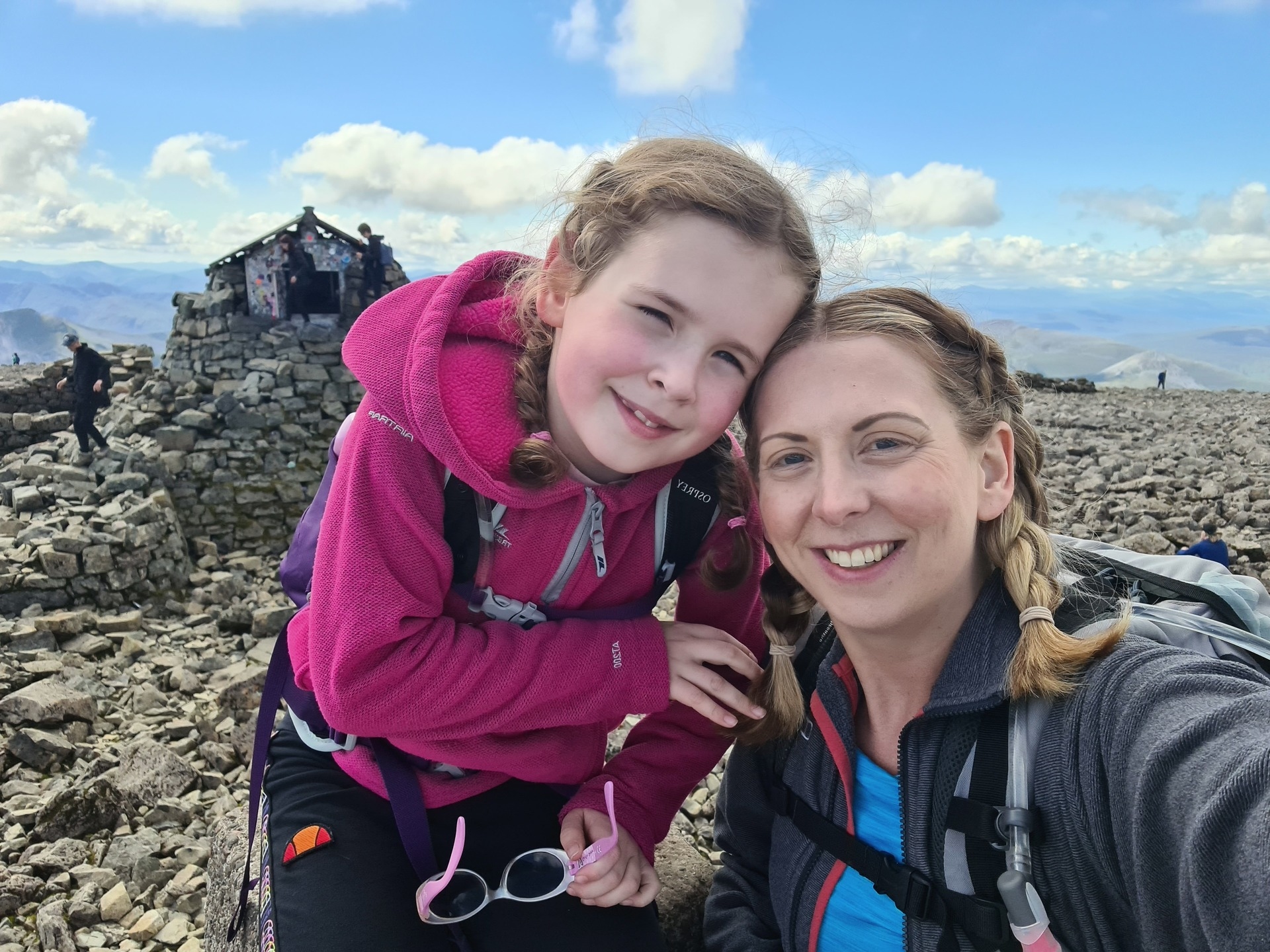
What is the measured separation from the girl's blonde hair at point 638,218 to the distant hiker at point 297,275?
13.2 metres

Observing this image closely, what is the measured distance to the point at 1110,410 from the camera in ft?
60.5

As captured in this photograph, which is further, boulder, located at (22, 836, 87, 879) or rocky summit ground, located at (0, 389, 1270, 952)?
boulder, located at (22, 836, 87, 879)

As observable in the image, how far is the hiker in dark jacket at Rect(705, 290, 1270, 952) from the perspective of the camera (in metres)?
1.40

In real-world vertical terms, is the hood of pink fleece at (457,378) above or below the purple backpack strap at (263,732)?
above

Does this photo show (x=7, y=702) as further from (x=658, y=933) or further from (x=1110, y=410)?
(x=1110, y=410)

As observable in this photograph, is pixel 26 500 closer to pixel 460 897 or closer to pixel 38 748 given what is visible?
pixel 38 748

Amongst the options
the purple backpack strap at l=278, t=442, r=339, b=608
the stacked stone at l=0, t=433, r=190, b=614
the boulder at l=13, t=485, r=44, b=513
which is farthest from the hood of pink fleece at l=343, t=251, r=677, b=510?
the boulder at l=13, t=485, r=44, b=513

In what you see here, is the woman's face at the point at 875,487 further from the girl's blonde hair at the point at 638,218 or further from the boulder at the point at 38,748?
the boulder at the point at 38,748

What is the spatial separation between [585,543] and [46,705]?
5937 millimetres

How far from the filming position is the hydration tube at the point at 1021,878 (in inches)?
62.1

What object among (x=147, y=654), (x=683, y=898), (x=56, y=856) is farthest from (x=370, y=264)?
(x=683, y=898)

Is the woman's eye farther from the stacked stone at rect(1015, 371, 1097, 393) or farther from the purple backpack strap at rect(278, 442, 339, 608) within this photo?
the stacked stone at rect(1015, 371, 1097, 393)

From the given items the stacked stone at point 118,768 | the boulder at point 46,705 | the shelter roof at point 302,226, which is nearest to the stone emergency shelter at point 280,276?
the shelter roof at point 302,226

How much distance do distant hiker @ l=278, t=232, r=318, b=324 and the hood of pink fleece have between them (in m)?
13.1
